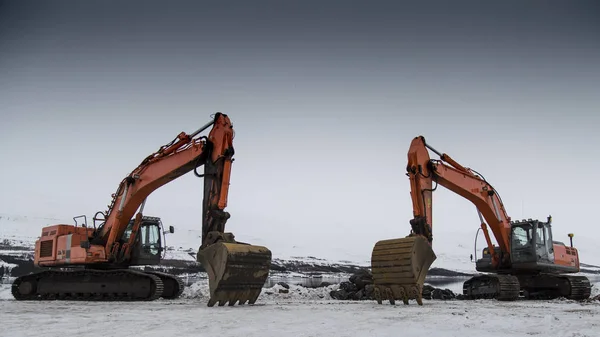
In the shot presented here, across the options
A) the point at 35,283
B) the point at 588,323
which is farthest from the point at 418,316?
the point at 35,283

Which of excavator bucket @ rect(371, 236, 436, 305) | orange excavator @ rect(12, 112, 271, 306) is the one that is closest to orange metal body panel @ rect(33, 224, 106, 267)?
orange excavator @ rect(12, 112, 271, 306)

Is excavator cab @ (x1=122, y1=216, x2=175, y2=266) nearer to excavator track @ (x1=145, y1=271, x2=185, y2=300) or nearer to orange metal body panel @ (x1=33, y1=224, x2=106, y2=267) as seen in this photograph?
excavator track @ (x1=145, y1=271, x2=185, y2=300)

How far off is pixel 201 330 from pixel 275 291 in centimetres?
1072

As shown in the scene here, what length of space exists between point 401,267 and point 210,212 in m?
4.25

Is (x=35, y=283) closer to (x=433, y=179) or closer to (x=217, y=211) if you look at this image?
Answer: (x=217, y=211)

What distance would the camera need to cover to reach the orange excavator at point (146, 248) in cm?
1123

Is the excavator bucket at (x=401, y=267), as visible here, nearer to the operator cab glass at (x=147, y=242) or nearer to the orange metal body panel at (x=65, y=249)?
the operator cab glass at (x=147, y=242)

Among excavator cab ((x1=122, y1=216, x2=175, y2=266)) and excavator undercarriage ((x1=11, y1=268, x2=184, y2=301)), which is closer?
excavator undercarriage ((x1=11, y1=268, x2=184, y2=301))

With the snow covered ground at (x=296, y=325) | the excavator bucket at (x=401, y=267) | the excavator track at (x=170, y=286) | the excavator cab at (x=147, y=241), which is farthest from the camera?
Result: the excavator cab at (x=147, y=241)

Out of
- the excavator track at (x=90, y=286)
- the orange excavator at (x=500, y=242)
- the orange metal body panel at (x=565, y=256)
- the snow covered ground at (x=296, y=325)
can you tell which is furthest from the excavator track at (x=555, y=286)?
the excavator track at (x=90, y=286)

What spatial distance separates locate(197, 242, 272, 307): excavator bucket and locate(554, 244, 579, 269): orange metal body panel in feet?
34.5

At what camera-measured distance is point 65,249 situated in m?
16.0

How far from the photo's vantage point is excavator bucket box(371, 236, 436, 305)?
1159 centimetres

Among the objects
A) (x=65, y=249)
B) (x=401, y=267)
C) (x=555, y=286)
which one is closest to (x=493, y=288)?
(x=555, y=286)
